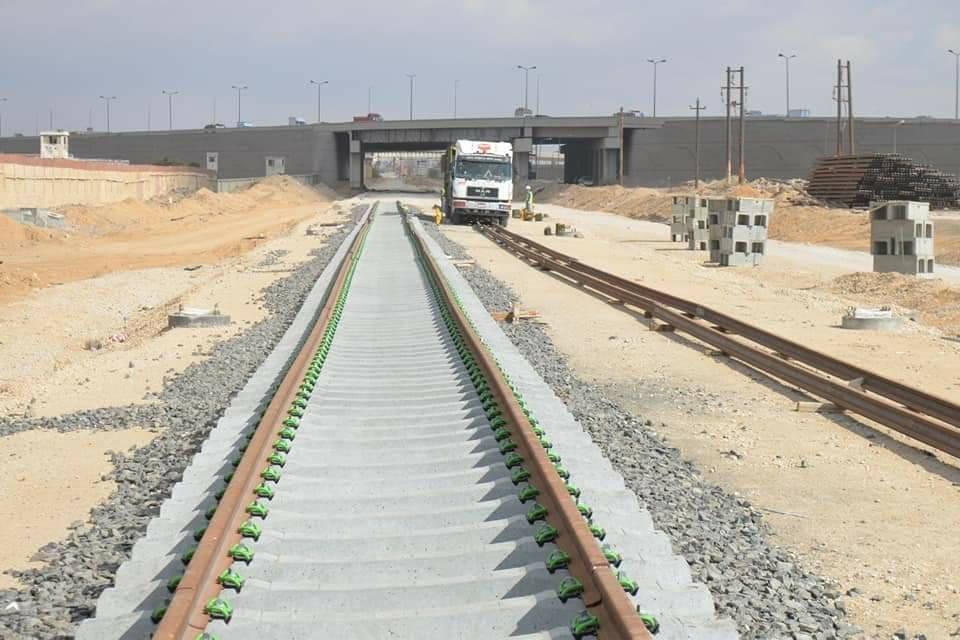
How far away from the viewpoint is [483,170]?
4806cm

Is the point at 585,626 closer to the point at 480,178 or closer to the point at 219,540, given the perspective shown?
the point at 219,540

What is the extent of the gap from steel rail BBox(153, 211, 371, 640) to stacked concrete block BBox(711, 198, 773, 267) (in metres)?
24.7

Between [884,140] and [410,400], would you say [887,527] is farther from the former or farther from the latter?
[884,140]

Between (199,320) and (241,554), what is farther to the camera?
(199,320)

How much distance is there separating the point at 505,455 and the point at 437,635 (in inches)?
118

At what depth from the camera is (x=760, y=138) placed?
345ft

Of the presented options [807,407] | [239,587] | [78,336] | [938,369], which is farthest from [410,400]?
[78,336]

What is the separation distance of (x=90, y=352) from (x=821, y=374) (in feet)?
40.3

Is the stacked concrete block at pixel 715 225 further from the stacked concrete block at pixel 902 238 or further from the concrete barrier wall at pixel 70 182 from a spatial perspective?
the concrete barrier wall at pixel 70 182

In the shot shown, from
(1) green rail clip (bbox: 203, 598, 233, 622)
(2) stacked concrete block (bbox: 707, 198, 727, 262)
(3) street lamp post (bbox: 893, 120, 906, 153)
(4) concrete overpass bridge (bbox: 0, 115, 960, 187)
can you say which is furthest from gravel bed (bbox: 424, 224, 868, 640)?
(4) concrete overpass bridge (bbox: 0, 115, 960, 187)

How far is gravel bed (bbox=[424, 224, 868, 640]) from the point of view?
5.70 metres

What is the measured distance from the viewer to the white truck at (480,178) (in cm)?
4762

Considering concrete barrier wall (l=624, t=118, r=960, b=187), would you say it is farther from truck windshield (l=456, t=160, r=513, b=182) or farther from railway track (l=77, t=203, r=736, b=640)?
railway track (l=77, t=203, r=736, b=640)

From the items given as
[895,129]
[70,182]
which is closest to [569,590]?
[70,182]
